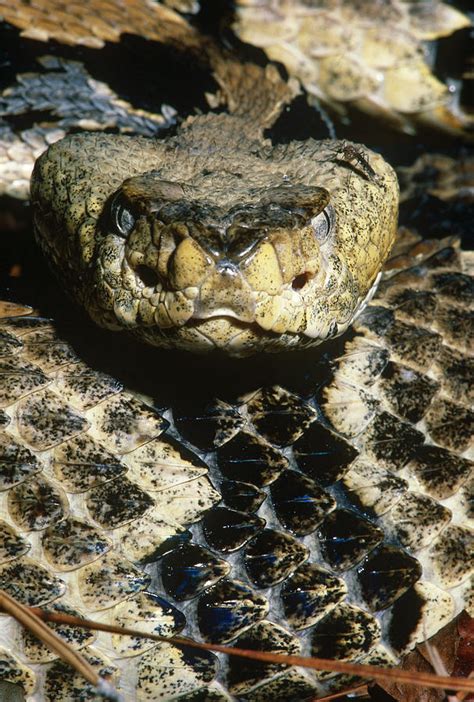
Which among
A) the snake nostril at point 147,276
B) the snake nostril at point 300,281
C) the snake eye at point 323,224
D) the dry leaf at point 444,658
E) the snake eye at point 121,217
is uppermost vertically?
the snake eye at point 323,224

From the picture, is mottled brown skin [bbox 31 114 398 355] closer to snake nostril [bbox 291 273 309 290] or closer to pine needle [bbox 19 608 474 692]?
snake nostril [bbox 291 273 309 290]

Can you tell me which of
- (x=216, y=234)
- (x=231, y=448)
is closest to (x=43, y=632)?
(x=231, y=448)

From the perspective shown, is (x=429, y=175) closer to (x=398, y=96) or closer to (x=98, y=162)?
(x=398, y=96)

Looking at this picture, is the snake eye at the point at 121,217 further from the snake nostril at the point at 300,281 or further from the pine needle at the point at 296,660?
the pine needle at the point at 296,660

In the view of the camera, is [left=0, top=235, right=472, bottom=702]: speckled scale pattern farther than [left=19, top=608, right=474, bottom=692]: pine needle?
Yes

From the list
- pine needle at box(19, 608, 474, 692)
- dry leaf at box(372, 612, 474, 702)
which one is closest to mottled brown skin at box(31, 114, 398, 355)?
pine needle at box(19, 608, 474, 692)

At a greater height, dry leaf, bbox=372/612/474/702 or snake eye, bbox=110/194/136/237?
snake eye, bbox=110/194/136/237

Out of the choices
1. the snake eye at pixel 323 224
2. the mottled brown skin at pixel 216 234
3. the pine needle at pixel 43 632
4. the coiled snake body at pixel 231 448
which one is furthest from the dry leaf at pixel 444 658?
→ the snake eye at pixel 323 224

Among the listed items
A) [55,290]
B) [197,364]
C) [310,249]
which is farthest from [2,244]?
[310,249]

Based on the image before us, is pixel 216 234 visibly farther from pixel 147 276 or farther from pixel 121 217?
pixel 121 217
